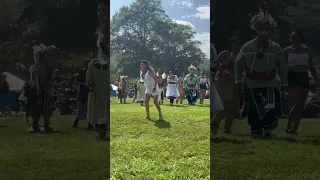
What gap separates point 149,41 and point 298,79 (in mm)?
2329

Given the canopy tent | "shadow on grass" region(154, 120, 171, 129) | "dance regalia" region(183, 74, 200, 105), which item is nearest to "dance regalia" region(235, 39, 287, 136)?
"dance regalia" region(183, 74, 200, 105)

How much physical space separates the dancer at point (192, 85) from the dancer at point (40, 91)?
2.01 metres

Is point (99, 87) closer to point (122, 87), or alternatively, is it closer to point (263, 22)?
point (122, 87)

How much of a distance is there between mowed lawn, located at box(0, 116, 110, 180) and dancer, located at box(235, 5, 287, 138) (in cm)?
161

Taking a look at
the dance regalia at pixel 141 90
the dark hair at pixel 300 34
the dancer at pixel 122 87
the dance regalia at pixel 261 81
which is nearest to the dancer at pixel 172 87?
the dance regalia at pixel 141 90

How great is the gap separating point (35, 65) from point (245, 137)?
2.35 m

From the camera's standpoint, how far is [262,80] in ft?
13.3

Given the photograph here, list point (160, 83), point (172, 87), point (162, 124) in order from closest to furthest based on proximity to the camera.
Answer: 1. point (162, 124)
2. point (160, 83)
3. point (172, 87)

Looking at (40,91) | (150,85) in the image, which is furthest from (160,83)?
(40,91)

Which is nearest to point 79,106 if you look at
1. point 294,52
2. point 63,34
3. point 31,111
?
point 31,111

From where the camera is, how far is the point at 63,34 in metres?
4.03

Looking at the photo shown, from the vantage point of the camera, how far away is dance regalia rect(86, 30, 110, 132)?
398cm

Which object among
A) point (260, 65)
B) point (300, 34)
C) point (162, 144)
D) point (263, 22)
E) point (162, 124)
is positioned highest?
point (263, 22)

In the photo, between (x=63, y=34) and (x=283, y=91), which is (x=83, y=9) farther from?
(x=283, y=91)
